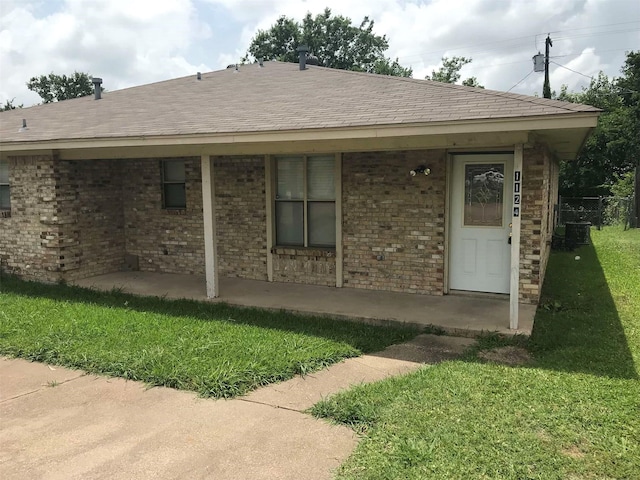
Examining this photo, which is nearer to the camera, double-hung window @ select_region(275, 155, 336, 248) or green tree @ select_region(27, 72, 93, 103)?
double-hung window @ select_region(275, 155, 336, 248)

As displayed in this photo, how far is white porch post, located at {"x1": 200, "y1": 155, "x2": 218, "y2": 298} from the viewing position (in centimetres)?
754

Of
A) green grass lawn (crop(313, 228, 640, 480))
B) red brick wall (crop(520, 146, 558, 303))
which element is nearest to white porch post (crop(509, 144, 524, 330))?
green grass lawn (crop(313, 228, 640, 480))

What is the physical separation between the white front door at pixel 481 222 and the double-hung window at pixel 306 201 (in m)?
1.95

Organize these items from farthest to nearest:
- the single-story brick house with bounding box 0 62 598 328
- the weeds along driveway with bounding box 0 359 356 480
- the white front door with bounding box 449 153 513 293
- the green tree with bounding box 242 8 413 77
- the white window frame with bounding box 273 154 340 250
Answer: the green tree with bounding box 242 8 413 77, the white window frame with bounding box 273 154 340 250, the white front door with bounding box 449 153 513 293, the single-story brick house with bounding box 0 62 598 328, the weeds along driveway with bounding box 0 359 356 480

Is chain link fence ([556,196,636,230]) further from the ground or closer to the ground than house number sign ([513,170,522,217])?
closer to the ground

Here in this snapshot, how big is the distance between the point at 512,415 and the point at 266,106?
570 cm

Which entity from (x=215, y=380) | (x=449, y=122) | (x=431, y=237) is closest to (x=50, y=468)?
(x=215, y=380)

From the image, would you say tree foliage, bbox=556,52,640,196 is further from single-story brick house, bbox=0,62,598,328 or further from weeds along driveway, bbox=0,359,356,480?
weeds along driveway, bbox=0,359,356,480

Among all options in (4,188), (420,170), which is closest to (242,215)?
(420,170)

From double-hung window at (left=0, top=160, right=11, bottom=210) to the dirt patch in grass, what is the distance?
8.94m

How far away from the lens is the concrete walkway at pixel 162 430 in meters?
3.44

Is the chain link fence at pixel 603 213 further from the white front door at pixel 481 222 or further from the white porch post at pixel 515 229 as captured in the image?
the white porch post at pixel 515 229

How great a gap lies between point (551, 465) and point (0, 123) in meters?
11.6

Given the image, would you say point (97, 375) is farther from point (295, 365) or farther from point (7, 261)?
point (7, 261)
